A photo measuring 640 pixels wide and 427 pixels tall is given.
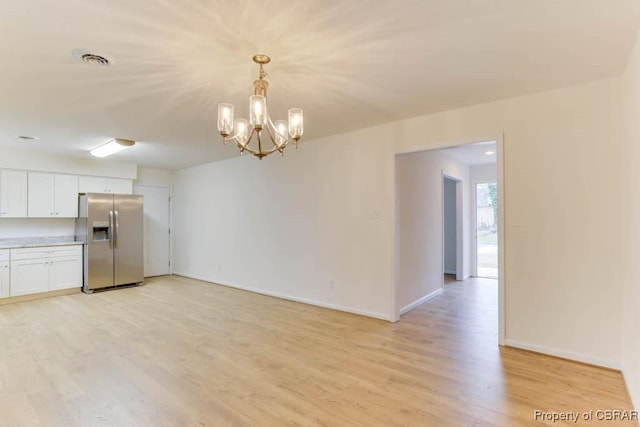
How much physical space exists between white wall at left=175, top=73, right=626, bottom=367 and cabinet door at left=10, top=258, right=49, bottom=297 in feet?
10.2

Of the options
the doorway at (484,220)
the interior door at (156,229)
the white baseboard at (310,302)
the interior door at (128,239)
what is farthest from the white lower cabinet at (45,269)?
the doorway at (484,220)

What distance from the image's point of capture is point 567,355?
289 cm

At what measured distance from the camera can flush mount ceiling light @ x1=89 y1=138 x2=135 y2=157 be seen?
4.68 meters

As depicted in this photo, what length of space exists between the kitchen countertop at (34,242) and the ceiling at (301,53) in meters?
2.53

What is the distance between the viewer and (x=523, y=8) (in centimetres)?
179

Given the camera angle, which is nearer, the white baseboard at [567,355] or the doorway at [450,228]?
the white baseboard at [567,355]

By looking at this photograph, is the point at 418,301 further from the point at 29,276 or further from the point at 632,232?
the point at 29,276

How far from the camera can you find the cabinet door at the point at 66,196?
226 inches

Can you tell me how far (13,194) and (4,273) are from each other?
130cm

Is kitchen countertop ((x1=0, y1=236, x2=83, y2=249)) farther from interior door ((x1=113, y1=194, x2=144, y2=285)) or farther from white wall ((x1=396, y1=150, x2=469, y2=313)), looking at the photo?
white wall ((x1=396, y1=150, x2=469, y2=313))

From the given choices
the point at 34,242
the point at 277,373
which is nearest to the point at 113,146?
the point at 34,242

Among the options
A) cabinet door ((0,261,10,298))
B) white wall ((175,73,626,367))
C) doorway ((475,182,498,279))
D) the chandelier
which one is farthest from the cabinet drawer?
doorway ((475,182,498,279))

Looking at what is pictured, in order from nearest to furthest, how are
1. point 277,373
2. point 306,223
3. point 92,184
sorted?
point 277,373 → point 306,223 → point 92,184

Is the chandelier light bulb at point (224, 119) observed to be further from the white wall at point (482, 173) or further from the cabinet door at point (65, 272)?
the white wall at point (482, 173)
